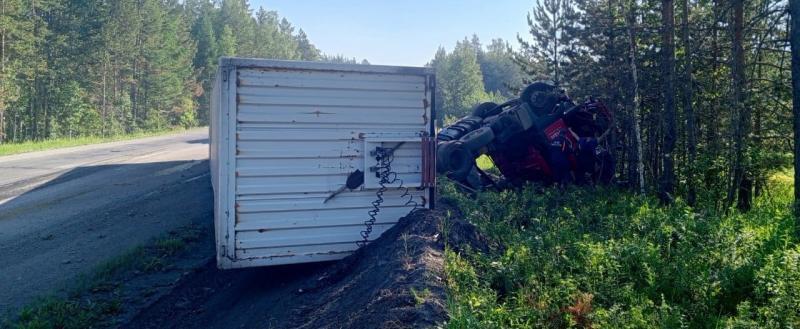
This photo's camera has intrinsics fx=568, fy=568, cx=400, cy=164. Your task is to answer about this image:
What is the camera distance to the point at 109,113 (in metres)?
42.6

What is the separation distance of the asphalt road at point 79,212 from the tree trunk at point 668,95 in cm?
788

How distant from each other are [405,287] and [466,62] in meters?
69.6

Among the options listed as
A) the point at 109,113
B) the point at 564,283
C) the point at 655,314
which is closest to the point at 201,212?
the point at 564,283

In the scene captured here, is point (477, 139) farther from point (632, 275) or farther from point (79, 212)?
point (79, 212)

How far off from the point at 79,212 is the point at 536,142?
8.55 metres

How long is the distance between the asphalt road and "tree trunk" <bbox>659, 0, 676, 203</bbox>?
7.88m

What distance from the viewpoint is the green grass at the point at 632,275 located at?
3.86 metres

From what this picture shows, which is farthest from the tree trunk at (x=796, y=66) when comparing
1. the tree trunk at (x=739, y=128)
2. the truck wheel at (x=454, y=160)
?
the truck wheel at (x=454, y=160)

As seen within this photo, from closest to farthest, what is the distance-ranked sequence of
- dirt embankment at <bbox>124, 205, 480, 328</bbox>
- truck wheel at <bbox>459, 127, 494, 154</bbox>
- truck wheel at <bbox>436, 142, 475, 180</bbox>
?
dirt embankment at <bbox>124, 205, 480, 328</bbox>, truck wheel at <bbox>436, 142, 475, 180</bbox>, truck wheel at <bbox>459, 127, 494, 154</bbox>

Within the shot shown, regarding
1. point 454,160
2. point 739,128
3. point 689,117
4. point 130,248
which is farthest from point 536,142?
point 130,248

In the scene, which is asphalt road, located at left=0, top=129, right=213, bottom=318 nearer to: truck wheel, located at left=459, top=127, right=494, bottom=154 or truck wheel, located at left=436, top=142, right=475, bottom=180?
truck wheel, located at left=436, top=142, right=475, bottom=180

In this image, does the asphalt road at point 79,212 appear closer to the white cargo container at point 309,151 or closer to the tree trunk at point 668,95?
the white cargo container at point 309,151

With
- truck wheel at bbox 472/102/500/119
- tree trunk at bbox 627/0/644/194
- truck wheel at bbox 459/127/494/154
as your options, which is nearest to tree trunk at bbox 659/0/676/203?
tree trunk at bbox 627/0/644/194

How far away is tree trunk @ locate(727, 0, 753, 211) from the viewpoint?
7699 millimetres
